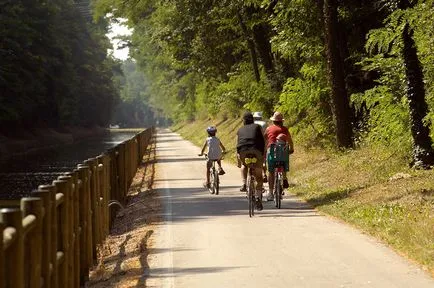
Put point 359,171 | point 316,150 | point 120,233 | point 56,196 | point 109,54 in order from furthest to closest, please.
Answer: point 109,54
point 316,150
point 359,171
point 120,233
point 56,196

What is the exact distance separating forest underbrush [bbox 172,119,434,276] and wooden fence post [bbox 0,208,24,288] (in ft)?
16.5

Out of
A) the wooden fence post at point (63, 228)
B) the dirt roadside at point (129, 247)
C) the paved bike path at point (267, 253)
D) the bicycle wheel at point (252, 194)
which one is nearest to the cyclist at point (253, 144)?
the bicycle wheel at point (252, 194)

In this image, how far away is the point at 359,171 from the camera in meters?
18.4

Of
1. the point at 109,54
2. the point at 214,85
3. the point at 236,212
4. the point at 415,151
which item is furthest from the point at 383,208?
the point at 109,54

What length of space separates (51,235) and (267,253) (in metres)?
3.65

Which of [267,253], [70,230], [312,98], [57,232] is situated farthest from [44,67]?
[57,232]

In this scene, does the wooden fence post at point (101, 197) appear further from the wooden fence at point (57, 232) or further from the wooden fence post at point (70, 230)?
the wooden fence post at point (70, 230)

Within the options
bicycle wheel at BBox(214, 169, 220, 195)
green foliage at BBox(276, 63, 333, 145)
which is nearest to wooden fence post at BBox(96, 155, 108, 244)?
bicycle wheel at BBox(214, 169, 220, 195)

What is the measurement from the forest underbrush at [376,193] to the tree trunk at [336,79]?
717mm

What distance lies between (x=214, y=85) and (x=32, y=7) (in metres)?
20.5

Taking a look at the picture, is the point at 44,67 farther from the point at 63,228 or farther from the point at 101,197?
the point at 63,228

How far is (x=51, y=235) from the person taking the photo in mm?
7180

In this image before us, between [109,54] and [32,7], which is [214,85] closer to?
[32,7]

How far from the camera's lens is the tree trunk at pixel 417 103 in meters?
16.2
